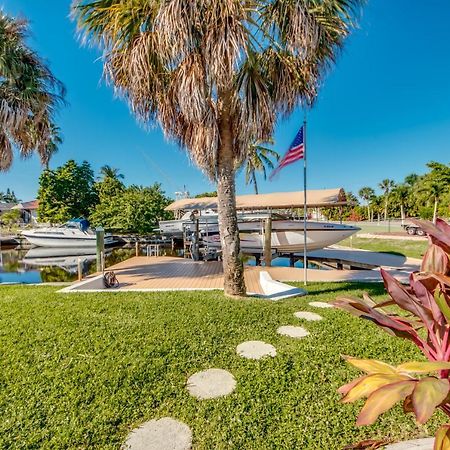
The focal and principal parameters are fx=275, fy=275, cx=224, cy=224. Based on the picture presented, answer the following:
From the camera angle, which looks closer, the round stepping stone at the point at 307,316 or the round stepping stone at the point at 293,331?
the round stepping stone at the point at 293,331

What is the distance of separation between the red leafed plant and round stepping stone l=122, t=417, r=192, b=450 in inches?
63.1

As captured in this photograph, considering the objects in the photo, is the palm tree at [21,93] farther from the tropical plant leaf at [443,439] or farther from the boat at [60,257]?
the tropical plant leaf at [443,439]

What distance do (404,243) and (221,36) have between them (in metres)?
17.9

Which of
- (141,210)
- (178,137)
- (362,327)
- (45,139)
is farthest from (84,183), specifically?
(362,327)

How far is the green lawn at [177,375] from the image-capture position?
92.4 inches

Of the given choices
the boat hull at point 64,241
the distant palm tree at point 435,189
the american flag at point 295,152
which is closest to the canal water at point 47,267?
the boat hull at point 64,241

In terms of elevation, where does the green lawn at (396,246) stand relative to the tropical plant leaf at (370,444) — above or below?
below

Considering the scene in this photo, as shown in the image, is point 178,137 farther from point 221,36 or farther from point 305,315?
point 305,315

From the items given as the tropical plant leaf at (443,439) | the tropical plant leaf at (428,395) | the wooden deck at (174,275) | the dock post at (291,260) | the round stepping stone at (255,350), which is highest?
the tropical plant leaf at (428,395)

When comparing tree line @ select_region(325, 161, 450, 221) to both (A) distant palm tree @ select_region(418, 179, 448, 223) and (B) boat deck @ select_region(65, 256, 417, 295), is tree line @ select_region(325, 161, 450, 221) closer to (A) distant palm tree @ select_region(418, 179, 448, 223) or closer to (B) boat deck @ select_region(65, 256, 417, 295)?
(A) distant palm tree @ select_region(418, 179, 448, 223)

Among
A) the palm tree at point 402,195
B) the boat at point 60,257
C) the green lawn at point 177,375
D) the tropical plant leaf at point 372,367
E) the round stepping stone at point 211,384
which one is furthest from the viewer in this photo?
the palm tree at point 402,195

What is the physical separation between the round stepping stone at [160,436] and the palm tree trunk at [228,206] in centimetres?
386

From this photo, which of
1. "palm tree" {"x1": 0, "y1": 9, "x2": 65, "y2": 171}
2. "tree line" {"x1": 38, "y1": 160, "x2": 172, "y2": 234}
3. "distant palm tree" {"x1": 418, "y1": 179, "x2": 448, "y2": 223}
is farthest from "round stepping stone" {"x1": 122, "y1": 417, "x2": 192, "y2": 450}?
"distant palm tree" {"x1": 418, "y1": 179, "x2": 448, "y2": 223}

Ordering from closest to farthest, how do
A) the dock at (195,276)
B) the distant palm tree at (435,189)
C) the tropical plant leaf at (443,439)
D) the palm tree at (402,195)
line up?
the tropical plant leaf at (443,439)
the dock at (195,276)
the distant palm tree at (435,189)
the palm tree at (402,195)
